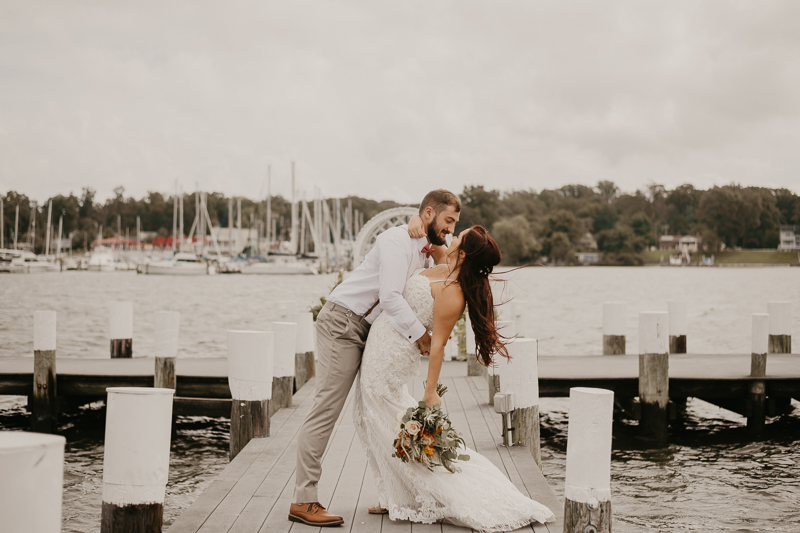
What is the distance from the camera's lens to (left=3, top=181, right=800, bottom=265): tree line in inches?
5133

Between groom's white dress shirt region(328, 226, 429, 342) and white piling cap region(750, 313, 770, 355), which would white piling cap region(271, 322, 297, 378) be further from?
white piling cap region(750, 313, 770, 355)

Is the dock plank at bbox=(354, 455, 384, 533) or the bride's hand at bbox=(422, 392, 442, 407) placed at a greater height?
the bride's hand at bbox=(422, 392, 442, 407)

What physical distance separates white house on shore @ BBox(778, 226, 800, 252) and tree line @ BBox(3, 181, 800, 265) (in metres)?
2.96

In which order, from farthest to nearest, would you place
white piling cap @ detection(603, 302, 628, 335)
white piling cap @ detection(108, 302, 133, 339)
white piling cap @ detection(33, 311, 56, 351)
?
white piling cap @ detection(603, 302, 628, 335)
white piling cap @ detection(108, 302, 133, 339)
white piling cap @ detection(33, 311, 56, 351)

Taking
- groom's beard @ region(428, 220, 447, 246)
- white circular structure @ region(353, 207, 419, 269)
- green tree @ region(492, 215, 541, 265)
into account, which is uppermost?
green tree @ region(492, 215, 541, 265)

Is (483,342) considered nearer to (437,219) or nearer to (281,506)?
(437,219)

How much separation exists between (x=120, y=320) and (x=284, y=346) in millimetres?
7213

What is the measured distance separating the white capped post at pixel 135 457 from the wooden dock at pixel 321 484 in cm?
62

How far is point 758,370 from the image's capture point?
11.2 m

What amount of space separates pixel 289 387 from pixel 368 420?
163 inches

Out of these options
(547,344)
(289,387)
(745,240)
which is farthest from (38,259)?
(745,240)

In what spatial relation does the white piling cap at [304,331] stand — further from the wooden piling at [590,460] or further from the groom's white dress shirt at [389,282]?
the wooden piling at [590,460]

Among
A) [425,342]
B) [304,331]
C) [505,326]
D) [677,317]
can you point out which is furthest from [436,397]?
[677,317]

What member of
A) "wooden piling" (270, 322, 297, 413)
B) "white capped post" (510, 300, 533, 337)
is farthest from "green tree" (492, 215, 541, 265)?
"wooden piling" (270, 322, 297, 413)
